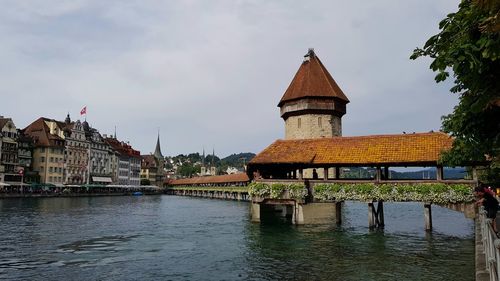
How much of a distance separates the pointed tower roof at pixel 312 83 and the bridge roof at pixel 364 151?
14529mm

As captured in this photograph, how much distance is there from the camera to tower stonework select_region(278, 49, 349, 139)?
4166 centimetres

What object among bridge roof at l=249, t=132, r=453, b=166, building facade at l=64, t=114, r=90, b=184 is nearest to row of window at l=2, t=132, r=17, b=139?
building facade at l=64, t=114, r=90, b=184

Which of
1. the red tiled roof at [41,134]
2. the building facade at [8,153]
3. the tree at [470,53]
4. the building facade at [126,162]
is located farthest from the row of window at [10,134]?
the tree at [470,53]

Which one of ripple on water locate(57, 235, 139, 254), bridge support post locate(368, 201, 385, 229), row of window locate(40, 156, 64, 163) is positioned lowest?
ripple on water locate(57, 235, 139, 254)

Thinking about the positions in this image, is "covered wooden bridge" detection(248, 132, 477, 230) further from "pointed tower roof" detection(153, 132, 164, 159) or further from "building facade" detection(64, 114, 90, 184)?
"pointed tower roof" detection(153, 132, 164, 159)

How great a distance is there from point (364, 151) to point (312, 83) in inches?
751

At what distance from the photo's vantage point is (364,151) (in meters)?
25.5

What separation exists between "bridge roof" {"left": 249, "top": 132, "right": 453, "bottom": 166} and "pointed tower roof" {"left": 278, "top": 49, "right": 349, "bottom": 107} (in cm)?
1453

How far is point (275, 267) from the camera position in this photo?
15.6 meters

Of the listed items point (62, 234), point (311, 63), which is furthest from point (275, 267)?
point (311, 63)

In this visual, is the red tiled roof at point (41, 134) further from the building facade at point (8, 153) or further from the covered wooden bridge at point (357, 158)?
the covered wooden bridge at point (357, 158)

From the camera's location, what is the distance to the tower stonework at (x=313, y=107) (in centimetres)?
4166

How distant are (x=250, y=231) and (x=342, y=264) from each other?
11271 millimetres

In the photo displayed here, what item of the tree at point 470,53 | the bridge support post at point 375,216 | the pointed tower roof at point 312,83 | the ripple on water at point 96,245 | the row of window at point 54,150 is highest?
the pointed tower roof at point 312,83
